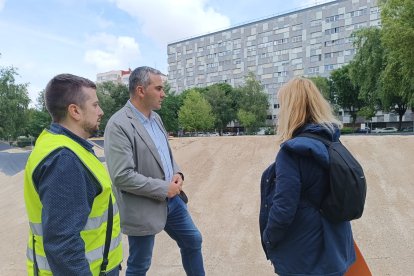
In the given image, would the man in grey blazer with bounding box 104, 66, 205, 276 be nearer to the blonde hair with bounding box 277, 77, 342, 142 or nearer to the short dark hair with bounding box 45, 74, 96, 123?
the short dark hair with bounding box 45, 74, 96, 123

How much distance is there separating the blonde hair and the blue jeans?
119cm

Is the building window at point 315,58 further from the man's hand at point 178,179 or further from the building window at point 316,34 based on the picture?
the man's hand at point 178,179

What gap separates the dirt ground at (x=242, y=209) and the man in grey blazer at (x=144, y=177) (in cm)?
98

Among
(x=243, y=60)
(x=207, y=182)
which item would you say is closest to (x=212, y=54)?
(x=243, y=60)

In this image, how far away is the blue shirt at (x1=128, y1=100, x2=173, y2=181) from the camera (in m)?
2.94

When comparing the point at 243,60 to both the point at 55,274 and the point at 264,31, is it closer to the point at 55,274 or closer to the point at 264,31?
the point at 264,31

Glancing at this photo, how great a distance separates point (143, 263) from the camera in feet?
9.37

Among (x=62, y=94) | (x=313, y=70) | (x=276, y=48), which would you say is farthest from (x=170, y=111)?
(x=62, y=94)

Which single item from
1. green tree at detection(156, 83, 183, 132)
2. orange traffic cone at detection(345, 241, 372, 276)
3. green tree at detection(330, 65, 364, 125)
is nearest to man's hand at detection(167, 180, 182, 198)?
orange traffic cone at detection(345, 241, 372, 276)

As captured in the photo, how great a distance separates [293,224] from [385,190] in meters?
5.40

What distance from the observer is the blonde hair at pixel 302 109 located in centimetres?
228

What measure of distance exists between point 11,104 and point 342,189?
126 ft

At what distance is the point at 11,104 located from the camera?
115 feet

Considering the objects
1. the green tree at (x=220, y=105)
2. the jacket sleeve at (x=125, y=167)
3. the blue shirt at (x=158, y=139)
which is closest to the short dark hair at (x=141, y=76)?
the blue shirt at (x=158, y=139)
